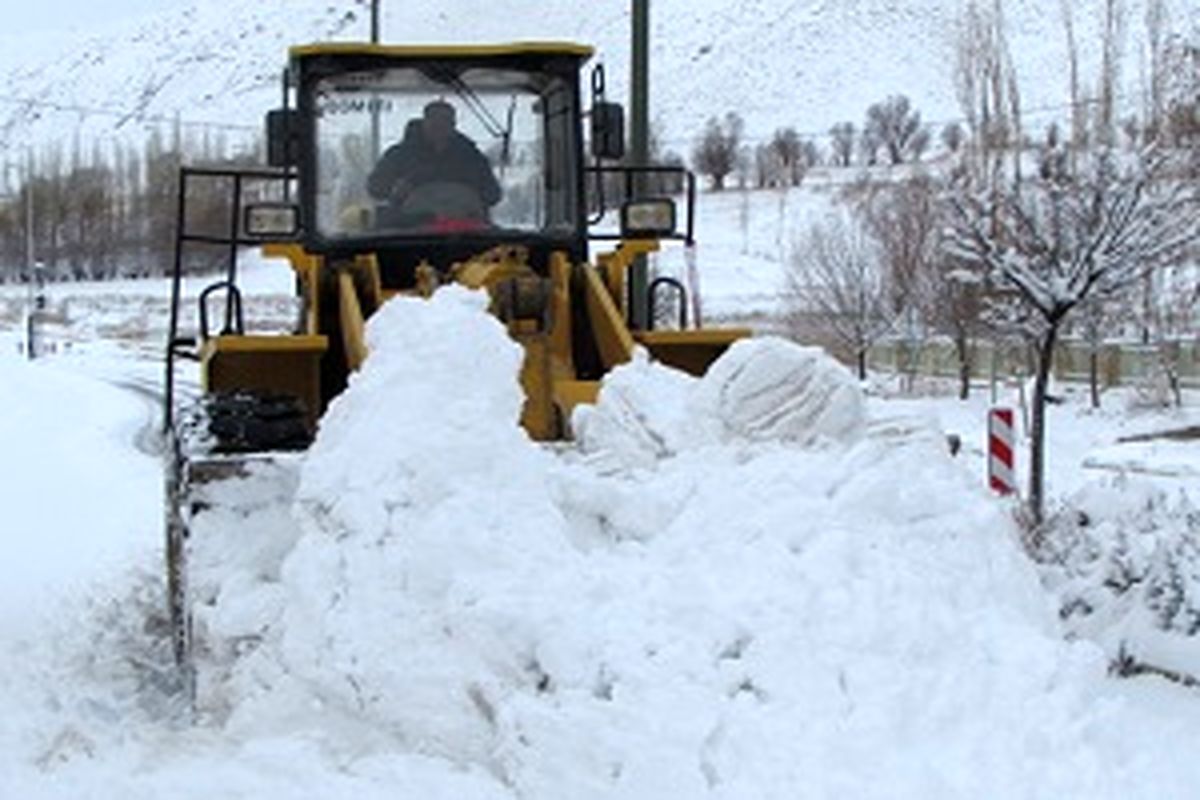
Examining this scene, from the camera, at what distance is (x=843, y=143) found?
9112 cm

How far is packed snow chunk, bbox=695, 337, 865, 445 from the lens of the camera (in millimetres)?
6184

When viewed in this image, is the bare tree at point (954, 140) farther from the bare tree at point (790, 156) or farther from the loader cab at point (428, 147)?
the loader cab at point (428, 147)

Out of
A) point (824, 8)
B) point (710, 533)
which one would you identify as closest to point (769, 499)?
point (710, 533)

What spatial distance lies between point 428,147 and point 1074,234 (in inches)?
251

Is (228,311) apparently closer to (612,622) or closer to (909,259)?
(612,622)

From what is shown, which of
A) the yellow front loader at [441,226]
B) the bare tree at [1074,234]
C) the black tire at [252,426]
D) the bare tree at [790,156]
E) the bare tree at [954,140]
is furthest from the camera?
the bare tree at [790,156]

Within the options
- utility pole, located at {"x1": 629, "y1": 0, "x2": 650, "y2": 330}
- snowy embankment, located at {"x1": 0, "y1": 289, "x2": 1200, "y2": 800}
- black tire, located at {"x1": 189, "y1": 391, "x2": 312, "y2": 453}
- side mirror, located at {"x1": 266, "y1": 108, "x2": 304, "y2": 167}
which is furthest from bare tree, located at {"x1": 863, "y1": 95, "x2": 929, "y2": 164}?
snowy embankment, located at {"x1": 0, "y1": 289, "x2": 1200, "y2": 800}

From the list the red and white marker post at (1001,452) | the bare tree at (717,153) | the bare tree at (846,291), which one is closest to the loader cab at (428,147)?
the red and white marker post at (1001,452)

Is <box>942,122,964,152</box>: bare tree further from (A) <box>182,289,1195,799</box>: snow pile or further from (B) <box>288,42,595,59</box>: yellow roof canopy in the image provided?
(A) <box>182,289,1195,799</box>: snow pile

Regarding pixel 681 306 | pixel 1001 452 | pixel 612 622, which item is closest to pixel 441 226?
pixel 681 306

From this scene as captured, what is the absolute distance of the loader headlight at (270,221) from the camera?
7.97 meters

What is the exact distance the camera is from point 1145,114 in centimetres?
2695

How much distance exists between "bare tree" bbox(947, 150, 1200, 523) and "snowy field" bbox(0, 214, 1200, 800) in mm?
5763

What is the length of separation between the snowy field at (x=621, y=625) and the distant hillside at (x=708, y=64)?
7967cm
